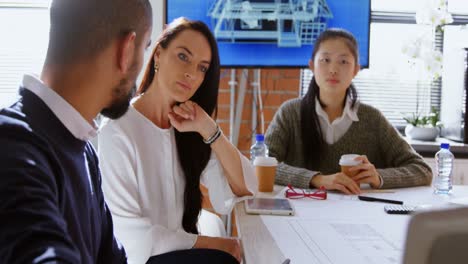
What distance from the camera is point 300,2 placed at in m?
2.86

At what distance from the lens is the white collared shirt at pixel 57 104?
0.86m

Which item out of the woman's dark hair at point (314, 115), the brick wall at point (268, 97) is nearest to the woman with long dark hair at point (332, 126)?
the woman's dark hair at point (314, 115)

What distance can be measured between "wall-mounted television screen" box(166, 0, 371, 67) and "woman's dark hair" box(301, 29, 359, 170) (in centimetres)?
60

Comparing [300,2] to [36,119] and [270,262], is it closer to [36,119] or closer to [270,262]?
[270,262]

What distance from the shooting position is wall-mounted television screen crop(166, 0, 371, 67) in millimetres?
2824

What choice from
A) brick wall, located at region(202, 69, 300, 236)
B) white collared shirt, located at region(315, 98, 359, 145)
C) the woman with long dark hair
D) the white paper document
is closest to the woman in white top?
the white paper document

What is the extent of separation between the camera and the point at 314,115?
2201 mm

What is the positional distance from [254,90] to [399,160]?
45.4 inches

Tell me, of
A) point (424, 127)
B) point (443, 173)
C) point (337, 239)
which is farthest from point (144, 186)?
point (424, 127)

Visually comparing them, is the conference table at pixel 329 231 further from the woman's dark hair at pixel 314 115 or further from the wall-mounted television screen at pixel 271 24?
the wall-mounted television screen at pixel 271 24

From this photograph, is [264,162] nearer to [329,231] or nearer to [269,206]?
[269,206]

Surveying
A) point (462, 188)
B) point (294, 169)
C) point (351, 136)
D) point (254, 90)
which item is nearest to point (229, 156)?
point (294, 169)

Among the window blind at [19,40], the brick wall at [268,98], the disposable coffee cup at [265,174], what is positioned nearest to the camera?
the disposable coffee cup at [265,174]

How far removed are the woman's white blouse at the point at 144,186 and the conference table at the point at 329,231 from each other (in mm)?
195
